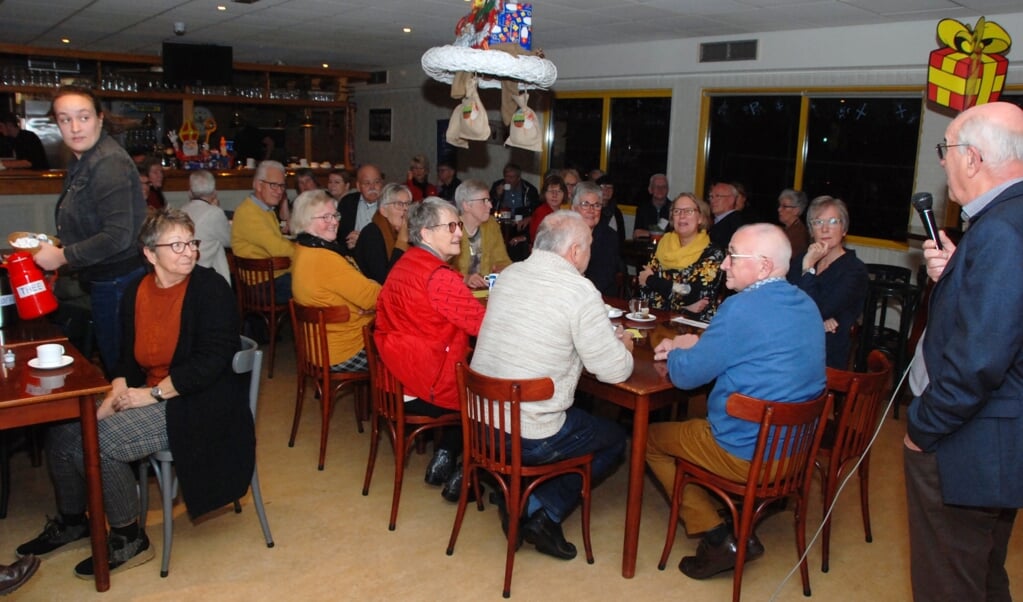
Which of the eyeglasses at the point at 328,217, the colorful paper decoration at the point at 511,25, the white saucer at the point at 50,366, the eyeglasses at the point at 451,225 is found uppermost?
the colorful paper decoration at the point at 511,25

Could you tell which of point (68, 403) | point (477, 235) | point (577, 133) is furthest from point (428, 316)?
point (577, 133)

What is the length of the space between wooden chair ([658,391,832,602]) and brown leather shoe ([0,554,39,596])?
7.32 feet

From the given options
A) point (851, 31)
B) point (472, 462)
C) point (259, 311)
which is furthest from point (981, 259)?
point (851, 31)

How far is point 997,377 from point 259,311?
14.6 feet

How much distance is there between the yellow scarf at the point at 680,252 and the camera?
167 inches

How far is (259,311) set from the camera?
528 cm

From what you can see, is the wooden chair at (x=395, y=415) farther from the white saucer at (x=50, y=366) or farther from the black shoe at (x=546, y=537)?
the white saucer at (x=50, y=366)

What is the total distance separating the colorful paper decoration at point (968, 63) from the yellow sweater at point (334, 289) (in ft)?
15.0

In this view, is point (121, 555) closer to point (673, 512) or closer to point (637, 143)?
point (673, 512)

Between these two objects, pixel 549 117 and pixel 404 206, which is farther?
pixel 549 117

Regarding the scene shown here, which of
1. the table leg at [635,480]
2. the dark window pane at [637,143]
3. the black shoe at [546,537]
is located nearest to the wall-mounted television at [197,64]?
the dark window pane at [637,143]

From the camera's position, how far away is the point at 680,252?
427cm

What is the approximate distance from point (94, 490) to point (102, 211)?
3.92 ft

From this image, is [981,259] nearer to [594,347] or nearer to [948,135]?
[948,135]
